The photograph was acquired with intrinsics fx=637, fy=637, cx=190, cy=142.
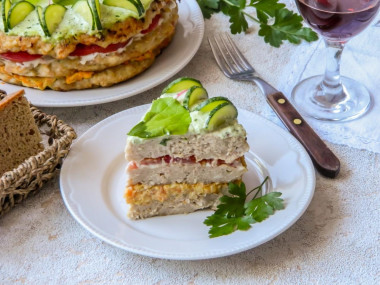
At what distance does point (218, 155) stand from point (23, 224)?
2.50 ft

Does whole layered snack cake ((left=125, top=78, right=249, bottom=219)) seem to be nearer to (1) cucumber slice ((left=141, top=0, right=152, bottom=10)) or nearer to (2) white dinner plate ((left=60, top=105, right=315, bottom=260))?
(2) white dinner plate ((left=60, top=105, right=315, bottom=260))

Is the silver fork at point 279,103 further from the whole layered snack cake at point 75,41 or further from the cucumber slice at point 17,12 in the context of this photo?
the cucumber slice at point 17,12

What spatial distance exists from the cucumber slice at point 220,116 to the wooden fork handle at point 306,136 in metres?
0.47

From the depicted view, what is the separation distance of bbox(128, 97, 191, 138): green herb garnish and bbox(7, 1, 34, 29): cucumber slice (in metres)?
0.92

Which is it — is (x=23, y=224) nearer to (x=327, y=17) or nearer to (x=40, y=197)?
(x=40, y=197)

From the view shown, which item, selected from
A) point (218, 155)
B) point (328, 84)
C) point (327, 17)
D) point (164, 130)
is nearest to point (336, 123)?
point (328, 84)

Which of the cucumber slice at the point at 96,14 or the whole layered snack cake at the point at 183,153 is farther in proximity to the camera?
the cucumber slice at the point at 96,14

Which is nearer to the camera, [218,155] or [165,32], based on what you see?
[218,155]

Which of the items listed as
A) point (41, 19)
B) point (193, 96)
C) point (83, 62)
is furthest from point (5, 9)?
point (193, 96)

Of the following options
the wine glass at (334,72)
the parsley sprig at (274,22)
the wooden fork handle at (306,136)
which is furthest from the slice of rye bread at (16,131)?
the parsley sprig at (274,22)

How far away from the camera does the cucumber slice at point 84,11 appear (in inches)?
108

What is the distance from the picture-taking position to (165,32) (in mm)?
3023

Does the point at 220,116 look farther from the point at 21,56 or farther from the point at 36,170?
the point at 21,56

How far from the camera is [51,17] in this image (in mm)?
2770
